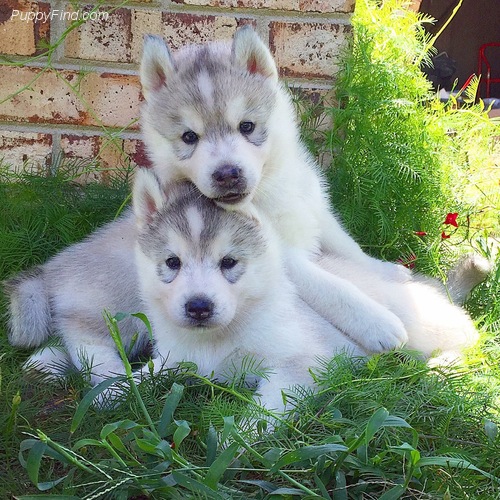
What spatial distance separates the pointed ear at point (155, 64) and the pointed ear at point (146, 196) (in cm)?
48

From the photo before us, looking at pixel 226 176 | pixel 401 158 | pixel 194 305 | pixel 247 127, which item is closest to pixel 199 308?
pixel 194 305

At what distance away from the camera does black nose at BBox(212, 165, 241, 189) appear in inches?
96.7

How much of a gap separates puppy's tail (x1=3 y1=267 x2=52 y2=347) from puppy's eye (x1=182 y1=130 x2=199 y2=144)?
800 millimetres

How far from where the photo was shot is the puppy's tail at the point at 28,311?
2.75 metres

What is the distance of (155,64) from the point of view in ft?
9.34

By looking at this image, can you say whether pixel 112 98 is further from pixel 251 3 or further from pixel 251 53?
pixel 251 53

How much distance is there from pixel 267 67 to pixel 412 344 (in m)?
1.19

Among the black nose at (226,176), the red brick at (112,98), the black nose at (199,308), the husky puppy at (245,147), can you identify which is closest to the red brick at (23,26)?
the red brick at (112,98)

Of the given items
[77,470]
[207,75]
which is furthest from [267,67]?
[77,470]

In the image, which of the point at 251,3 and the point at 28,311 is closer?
the point at 28,311

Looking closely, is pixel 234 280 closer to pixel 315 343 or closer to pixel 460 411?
pixel 315 343

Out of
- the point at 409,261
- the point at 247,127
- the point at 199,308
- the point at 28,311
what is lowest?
the point at 28,311

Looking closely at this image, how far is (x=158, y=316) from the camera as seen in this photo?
8.47ft

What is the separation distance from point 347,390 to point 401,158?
5.21 ft
